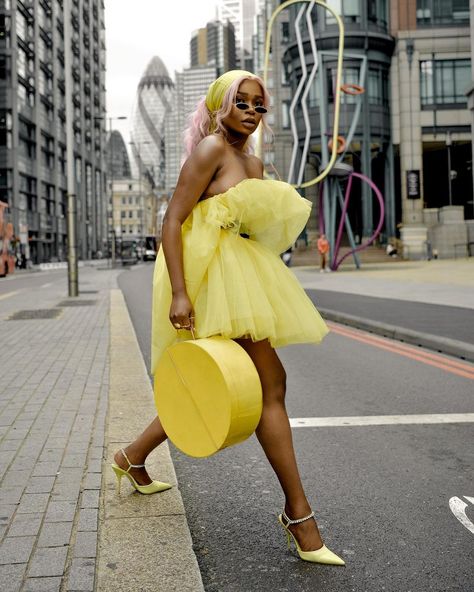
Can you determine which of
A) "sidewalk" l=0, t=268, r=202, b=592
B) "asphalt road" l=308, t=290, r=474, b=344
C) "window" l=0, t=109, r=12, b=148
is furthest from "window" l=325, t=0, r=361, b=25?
"sidewalk" l=0, t=268, r=202, b=592

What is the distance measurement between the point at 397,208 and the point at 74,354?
59.5 meters

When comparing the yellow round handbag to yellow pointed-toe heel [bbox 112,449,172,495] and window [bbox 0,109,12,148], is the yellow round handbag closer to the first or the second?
yellow pointed-toe heel [bbox 112,449,172,495]

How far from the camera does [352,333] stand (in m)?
10.8

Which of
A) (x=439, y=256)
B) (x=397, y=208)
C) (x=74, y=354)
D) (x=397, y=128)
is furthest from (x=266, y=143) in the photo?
(x=397, y=208)

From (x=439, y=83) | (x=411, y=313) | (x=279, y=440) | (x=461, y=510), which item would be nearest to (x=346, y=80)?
(x=439, y=83)

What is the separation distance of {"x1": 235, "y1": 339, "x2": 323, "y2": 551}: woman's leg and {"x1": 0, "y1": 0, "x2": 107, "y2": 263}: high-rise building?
45971 millimetres

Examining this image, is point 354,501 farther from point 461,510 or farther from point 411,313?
point 411,313

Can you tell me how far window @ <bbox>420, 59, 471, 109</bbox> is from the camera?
173 ft

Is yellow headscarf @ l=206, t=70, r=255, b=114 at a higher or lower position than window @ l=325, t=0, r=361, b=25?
lower

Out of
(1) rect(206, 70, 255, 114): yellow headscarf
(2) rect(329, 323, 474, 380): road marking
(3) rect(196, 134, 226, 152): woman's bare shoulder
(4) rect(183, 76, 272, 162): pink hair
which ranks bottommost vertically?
(2) rect(329, 323, 474, 380): road marking

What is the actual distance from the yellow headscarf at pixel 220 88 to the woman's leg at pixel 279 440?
1.01 metres

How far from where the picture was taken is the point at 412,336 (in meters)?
9.42

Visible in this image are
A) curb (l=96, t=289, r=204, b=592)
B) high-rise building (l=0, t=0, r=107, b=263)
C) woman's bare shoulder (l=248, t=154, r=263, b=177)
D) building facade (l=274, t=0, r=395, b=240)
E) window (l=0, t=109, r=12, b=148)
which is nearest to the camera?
curb (l=96, t=289, r=204, b=592)

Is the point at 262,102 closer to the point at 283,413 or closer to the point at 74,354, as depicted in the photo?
the point at 283,413
